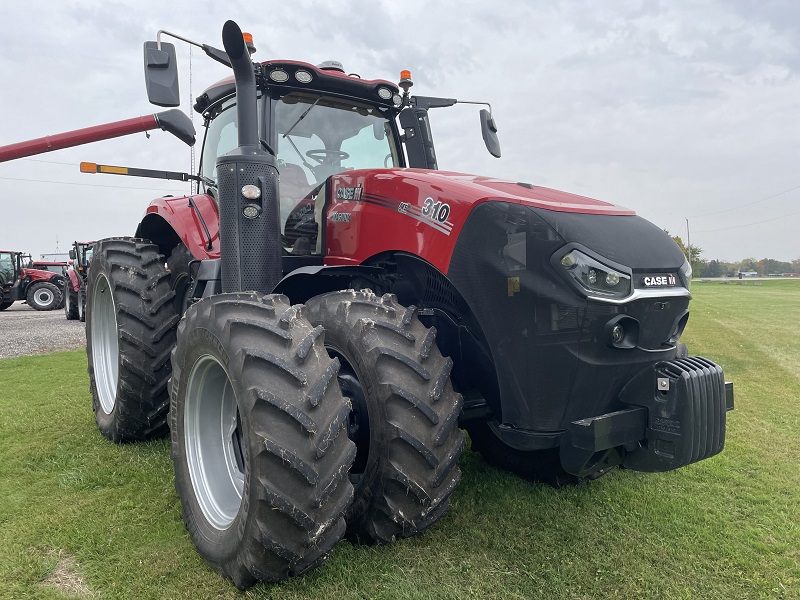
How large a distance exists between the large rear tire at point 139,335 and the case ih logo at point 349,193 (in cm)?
148

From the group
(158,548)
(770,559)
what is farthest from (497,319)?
(158,548)

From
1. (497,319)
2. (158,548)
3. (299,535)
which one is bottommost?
(158,548)

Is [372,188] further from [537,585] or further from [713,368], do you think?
[537,585]

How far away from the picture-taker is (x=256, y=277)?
2859 millimetres

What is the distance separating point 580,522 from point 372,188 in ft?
6.38

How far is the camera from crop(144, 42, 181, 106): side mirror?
281 centimetres

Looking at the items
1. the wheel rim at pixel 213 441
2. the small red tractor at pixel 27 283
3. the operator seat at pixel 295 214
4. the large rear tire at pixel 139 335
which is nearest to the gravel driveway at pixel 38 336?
the small red tractor at pixel 27 283

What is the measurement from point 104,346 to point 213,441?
92.9 inches

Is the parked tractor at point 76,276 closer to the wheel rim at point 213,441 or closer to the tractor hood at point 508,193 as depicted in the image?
the wheel rim at point 213,441

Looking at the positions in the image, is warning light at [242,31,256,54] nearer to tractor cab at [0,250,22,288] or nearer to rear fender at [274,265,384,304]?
rear fender at [274,265,384,304]

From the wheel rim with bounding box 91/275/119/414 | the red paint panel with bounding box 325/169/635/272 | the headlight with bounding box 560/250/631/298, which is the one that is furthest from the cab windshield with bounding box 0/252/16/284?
the headlight with bounding box 560/250/631/298

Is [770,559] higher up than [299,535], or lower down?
lower down

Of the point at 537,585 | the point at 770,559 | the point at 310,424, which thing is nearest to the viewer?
the point at 310,424

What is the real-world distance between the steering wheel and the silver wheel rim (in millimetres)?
20109
